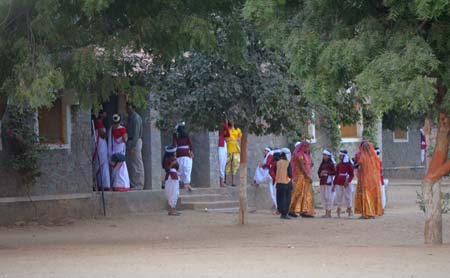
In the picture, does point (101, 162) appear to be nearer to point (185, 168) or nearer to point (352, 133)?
point (185, 168)

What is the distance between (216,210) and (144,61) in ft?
19.9

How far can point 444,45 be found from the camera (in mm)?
11852

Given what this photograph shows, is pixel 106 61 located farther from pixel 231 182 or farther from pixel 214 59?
pixel 231 182

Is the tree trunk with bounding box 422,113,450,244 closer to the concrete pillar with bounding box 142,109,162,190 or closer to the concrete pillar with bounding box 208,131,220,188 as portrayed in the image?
the concrete pillar with bounding box 142,109,162,190

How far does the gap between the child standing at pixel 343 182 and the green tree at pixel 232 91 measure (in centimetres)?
375

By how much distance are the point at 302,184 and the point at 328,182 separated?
631mm

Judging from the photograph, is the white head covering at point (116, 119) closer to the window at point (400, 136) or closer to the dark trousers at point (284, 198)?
the dark trousers at point (284, 198)

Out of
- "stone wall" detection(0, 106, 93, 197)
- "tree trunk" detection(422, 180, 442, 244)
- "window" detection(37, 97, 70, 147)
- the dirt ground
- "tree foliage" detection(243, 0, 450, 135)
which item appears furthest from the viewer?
"window" detection(37, 97, 70, 147)

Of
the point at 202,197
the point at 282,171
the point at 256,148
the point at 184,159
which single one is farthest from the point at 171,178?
the point at 256,148

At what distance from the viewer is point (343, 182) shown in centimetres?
2158

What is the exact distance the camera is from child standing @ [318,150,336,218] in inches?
856

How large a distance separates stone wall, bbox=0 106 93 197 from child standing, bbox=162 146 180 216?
5.82ft

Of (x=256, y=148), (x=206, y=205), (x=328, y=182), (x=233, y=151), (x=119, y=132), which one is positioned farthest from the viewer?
(x=256, y=148)

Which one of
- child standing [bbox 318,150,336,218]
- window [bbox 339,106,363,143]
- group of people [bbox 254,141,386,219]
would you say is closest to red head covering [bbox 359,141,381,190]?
group of people [bbox 254,141,386,219]
